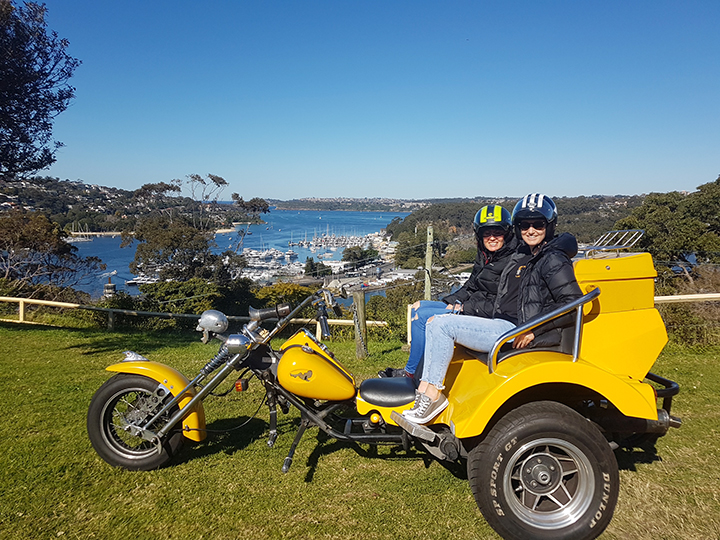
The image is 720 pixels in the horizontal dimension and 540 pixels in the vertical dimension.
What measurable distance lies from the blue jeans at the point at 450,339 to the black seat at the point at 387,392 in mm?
293

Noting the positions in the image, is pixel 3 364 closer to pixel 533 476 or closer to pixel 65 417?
pixel 65 417

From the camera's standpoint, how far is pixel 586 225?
12422mm

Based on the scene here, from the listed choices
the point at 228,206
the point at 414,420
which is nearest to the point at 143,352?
A: the point at 414,420

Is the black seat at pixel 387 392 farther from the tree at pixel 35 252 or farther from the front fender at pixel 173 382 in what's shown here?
the tree at pixel 35 252

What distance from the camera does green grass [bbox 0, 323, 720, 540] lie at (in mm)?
2613

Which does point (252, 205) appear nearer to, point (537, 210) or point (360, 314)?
point (360, 314)

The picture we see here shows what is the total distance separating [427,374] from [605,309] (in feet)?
3.68

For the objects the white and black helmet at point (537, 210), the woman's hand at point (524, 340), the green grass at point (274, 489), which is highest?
the white and black helmet at point (537, 210)

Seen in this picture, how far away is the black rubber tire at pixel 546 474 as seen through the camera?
8.06 feet

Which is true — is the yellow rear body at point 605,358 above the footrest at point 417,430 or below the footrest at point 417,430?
above

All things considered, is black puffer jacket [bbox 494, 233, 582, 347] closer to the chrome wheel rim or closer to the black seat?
the chrome wheel rim

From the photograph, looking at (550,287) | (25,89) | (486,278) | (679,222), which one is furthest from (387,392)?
(679,222)

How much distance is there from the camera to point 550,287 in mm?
2676

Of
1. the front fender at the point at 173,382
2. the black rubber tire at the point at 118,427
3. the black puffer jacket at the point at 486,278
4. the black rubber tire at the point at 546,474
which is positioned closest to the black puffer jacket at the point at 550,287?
the black rubber tire at the point at 546,474
